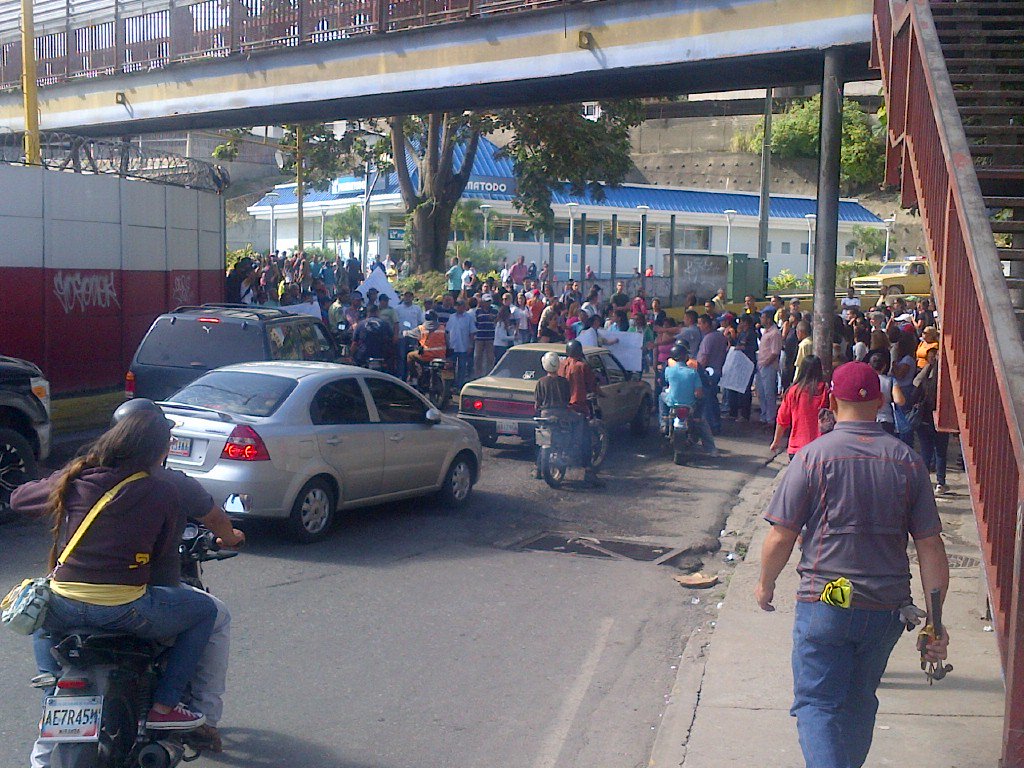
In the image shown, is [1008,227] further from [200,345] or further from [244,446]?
[200,345]

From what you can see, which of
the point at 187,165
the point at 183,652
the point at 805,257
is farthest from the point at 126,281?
the point at 805,257

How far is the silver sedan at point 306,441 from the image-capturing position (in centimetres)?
903

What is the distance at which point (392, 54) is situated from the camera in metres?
17.3

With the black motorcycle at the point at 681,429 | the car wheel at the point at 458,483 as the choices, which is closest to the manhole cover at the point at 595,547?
the car wheel at the point at 458,483

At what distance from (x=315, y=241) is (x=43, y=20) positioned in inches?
1077

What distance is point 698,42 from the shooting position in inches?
575

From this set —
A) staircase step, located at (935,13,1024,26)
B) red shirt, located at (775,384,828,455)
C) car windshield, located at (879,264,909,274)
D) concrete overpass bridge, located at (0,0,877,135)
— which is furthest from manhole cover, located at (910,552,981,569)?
car windshield, located at (879,264,909,274)

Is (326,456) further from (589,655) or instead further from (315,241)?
(315,241)

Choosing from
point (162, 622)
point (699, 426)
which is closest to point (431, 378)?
point (699, 426)

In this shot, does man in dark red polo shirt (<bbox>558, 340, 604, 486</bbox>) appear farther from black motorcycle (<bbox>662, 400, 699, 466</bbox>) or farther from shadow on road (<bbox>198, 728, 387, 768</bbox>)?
shadow on road (<bbox>198, 728, 387, 768</bbox>)

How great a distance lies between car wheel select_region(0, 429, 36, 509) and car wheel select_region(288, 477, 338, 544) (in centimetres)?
251

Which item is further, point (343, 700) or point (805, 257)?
point (805, 257)

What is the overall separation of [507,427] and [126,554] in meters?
10.1

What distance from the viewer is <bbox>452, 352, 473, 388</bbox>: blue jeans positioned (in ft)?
67.8
